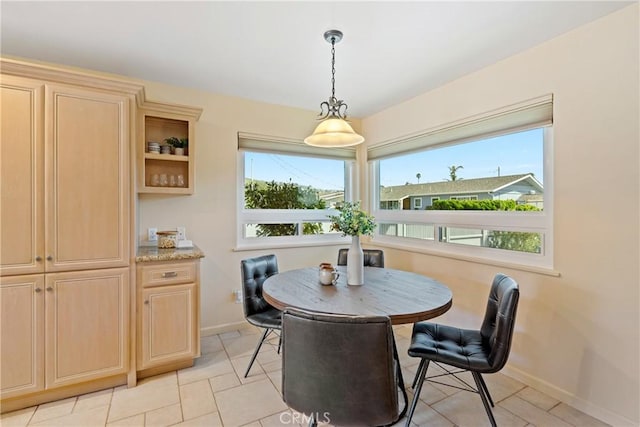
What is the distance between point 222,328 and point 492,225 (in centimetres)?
276

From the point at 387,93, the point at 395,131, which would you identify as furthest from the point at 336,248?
the point at 387,93

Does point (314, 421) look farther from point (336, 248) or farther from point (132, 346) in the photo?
point (336, 248)

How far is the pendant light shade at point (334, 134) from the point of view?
2.11 m

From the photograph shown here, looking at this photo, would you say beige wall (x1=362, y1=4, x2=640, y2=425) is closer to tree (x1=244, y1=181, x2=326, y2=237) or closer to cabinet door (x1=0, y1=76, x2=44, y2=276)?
tree (x1=244, y1=181, x2=326, y2=237)

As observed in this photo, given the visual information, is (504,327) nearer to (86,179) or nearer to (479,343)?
(479,343)

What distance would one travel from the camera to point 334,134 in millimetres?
2285

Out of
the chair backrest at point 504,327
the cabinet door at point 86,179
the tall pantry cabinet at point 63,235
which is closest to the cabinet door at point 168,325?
the tall pantry cabinet at point 63,235

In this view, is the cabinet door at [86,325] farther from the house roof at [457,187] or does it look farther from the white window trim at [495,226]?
the house roof at [457,187]

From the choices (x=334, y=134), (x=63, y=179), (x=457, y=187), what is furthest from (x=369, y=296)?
(x=63, y=179)

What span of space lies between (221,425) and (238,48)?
2528mm

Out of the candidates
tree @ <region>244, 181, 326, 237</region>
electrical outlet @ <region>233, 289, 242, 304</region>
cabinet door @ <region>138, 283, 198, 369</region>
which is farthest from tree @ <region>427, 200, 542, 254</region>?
cabinet door @ <region>138, 283, 198, 369</region>

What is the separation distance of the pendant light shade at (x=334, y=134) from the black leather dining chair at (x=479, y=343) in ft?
4.45

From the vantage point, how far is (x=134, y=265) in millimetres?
2314

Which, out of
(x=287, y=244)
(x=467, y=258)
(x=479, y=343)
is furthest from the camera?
(x=287, y=244)
